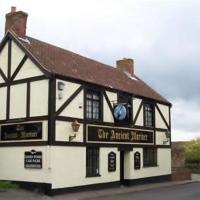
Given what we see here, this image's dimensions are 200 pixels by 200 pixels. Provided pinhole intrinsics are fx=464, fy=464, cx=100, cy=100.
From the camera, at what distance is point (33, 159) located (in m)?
21.8

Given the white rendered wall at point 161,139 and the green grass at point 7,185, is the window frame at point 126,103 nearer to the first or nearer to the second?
the white rendered wall at point 161,139

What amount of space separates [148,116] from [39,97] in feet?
31.6

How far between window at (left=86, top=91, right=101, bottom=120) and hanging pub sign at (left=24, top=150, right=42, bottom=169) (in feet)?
11.5

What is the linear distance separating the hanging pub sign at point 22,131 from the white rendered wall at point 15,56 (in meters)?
2.91

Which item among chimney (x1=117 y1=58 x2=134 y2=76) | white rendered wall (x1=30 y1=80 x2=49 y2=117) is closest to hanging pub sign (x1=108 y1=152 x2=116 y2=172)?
white rendered wall (x1=30 y1=80 x2=49 y2=117)

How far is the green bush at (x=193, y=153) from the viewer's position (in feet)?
131

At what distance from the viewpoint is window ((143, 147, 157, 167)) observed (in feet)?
94.7

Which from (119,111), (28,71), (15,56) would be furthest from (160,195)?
(15,56)

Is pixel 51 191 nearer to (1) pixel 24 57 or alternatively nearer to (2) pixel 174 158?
(1) pixel 24 57

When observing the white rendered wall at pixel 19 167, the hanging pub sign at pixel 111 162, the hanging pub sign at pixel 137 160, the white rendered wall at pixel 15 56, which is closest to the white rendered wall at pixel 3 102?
the white rendered wall at pixel 15 56

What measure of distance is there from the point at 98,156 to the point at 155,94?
922 cm

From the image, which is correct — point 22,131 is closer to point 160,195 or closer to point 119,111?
point 119,111

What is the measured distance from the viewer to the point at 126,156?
27.0 meters

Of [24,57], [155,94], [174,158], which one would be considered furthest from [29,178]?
[174,158]
